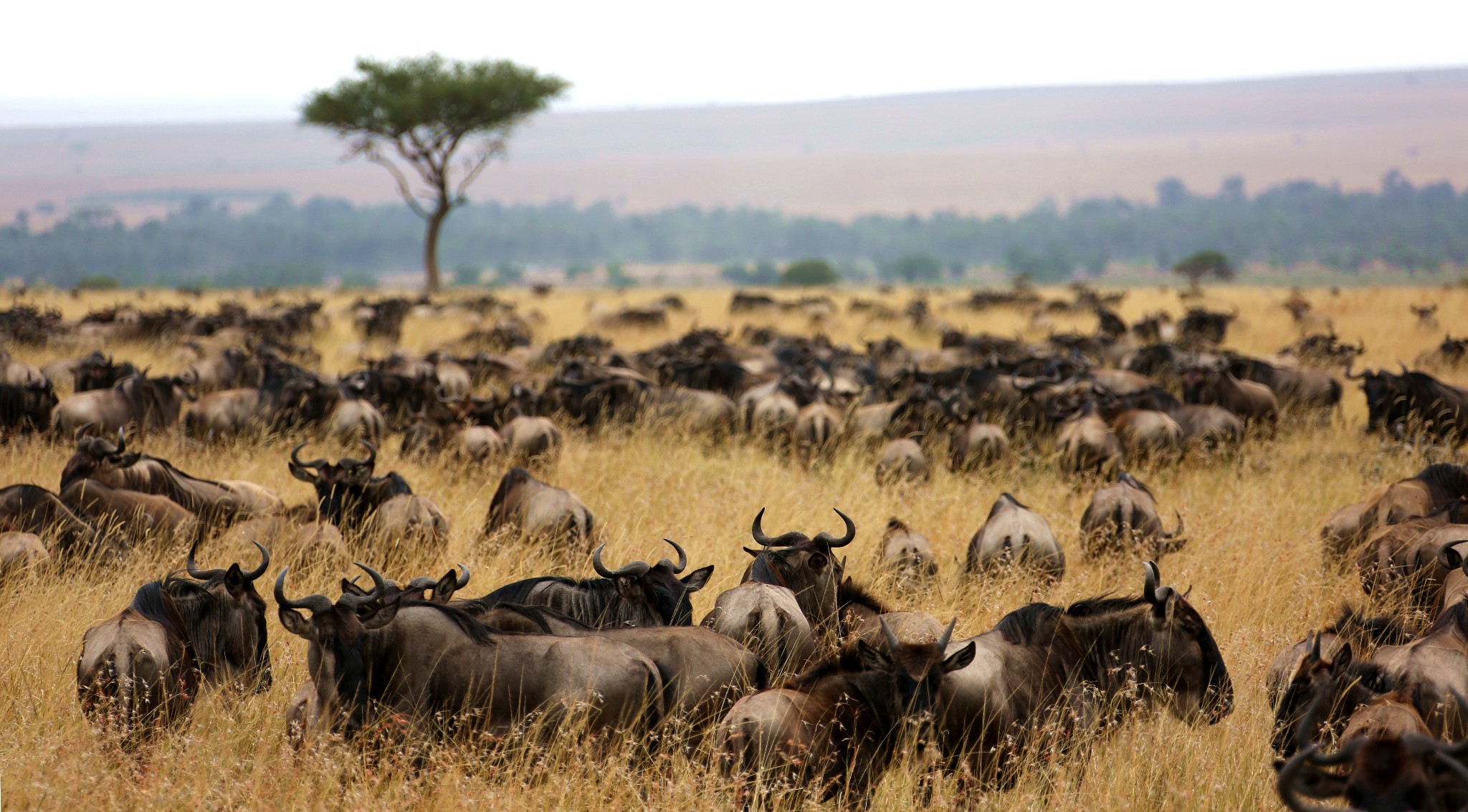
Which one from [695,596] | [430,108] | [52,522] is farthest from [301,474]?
[430,108]

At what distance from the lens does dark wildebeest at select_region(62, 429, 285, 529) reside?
24.4 ft

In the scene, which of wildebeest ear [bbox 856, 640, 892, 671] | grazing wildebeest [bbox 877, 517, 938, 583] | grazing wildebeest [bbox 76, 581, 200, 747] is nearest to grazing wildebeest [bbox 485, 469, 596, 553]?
grazing wildebeest [bbox 877, 517, 938, 583]

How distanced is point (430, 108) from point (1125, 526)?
1507 inches

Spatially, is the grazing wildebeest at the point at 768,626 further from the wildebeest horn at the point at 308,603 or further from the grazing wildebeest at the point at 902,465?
the grazing wildebeest at the point at 902,465

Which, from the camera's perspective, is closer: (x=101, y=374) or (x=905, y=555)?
(x=905, y=555)

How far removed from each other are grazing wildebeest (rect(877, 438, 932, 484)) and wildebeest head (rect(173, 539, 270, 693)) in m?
5.49

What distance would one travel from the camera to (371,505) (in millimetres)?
7520

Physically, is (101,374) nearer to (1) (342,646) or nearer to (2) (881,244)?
(1) (342,646)

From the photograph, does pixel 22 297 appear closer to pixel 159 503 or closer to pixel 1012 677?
pixel 159 503

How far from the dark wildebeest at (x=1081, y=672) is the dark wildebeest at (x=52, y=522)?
502 cm

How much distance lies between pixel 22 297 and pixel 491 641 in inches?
1227

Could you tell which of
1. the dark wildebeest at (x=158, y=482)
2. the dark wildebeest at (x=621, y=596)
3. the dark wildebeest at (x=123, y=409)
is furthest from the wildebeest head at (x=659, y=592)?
the dark wildebeest at (x=123, y=409)

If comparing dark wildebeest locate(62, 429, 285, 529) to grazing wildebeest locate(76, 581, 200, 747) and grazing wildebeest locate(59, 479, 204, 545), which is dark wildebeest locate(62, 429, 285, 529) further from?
grazing wildebeest locate(76, 581, 200, 747)

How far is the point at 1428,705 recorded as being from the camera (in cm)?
436
